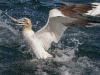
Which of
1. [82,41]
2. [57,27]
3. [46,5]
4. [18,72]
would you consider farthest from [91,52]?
[46,5]

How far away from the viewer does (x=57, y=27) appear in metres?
10.2

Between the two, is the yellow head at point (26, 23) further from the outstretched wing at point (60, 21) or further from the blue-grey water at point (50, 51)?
the blue-grey water at point (50, 51)

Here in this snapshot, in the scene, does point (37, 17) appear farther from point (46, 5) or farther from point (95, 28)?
point (95, 28)

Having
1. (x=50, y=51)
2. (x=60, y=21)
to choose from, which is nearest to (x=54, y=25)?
(x=60, y=21)

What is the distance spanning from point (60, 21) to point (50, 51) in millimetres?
1824

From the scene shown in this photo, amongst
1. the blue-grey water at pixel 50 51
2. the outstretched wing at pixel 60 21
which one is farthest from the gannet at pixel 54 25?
the blue-grey water at pixel 50 51

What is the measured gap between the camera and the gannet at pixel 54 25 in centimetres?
979

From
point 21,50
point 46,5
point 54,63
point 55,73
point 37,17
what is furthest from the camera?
point 46,5

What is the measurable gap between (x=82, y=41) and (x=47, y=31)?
7.01 feet

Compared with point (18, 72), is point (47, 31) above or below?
above

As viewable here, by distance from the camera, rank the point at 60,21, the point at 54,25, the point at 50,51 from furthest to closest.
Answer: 1. the point at 50,51
2. the point at 54,25
3. the point at 60,21

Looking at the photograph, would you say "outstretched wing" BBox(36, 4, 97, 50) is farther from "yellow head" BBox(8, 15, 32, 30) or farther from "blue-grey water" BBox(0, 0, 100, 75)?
"blue-grey water" BBox(0, 0, 100, 75)

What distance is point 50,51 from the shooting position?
37.8 feet

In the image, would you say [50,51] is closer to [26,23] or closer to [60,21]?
[26,23]
